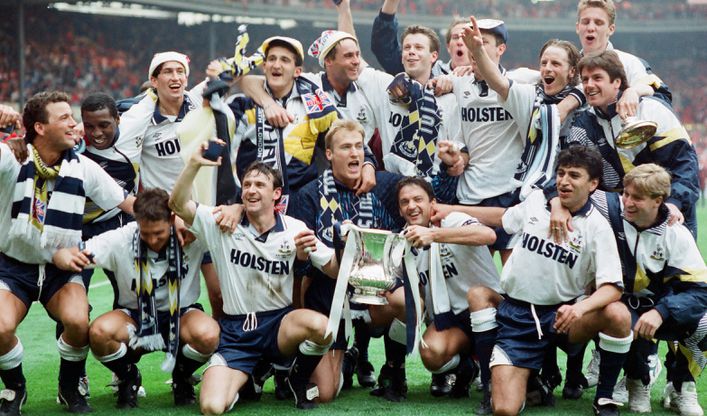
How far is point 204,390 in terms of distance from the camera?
4984 mm

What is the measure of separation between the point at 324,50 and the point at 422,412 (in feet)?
7.60

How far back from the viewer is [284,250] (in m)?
5.20

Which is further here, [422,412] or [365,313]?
[365,313]

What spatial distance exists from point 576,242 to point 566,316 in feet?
1.35

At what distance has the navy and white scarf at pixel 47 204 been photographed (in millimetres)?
4980

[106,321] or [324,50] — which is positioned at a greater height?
[324,50]

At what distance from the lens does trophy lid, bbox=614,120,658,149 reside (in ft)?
16.6

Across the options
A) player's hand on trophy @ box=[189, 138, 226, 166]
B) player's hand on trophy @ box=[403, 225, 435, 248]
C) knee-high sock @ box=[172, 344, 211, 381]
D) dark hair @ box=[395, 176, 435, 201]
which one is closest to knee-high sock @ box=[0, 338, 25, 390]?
knee-high sock @ box=[172, 344, 211, 381]

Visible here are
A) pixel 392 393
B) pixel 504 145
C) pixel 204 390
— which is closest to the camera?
pixel 204 390

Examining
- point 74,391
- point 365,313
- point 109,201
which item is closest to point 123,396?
point 74,391

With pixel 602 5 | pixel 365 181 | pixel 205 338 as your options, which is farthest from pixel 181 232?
pixel 602 5

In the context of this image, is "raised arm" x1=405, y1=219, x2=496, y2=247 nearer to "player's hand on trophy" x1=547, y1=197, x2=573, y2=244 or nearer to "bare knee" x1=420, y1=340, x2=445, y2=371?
"player's hand on trophy" x1=547, y1=197, x2=573, y2=244

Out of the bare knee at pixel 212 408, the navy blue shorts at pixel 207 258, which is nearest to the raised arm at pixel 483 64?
the navy blue shorts at pixel 207 258

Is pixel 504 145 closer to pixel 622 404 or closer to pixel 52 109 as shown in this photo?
pixel 622 404
